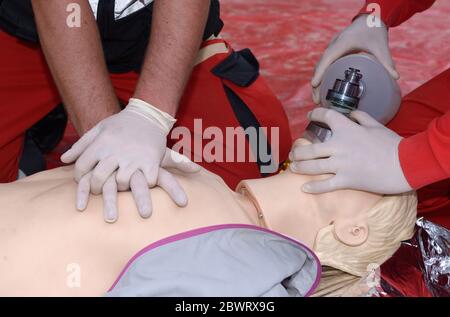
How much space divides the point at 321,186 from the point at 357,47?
52 centimetres

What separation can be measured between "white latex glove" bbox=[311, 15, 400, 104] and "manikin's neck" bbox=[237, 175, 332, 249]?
0.43m

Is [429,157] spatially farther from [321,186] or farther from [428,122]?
[428,122]

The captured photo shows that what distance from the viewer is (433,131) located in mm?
1341

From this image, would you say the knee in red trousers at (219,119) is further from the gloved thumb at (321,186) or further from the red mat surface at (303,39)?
the gloved thumb at (321,186)

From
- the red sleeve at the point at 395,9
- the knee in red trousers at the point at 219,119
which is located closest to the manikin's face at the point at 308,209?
the knee in red trousers at the point at 219,119

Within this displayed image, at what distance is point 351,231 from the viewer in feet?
4.26

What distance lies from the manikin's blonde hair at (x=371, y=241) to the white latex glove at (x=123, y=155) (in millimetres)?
280

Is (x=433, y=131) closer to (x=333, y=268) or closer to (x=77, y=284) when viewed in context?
(x=333, y=268)

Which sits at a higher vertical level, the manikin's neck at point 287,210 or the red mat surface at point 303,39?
the manikin's neck at point 287,210

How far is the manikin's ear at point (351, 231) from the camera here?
4.24ft

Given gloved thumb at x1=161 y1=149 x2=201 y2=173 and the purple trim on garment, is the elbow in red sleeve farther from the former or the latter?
gloved thumb at x1=161 y1=149 x2=201 y2=173

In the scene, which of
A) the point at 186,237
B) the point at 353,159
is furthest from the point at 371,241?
the point at 186,237

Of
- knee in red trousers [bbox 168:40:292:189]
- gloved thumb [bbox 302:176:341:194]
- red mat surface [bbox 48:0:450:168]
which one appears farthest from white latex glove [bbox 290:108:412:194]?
red mat surface [bbox 48:0:450:168]

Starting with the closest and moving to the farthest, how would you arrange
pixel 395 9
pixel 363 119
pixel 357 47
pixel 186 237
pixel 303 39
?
1. pixel 186 237
2. pixel 363 119
3. pixel 357 47
4. pixel 395 9
5. pixel 303 39
